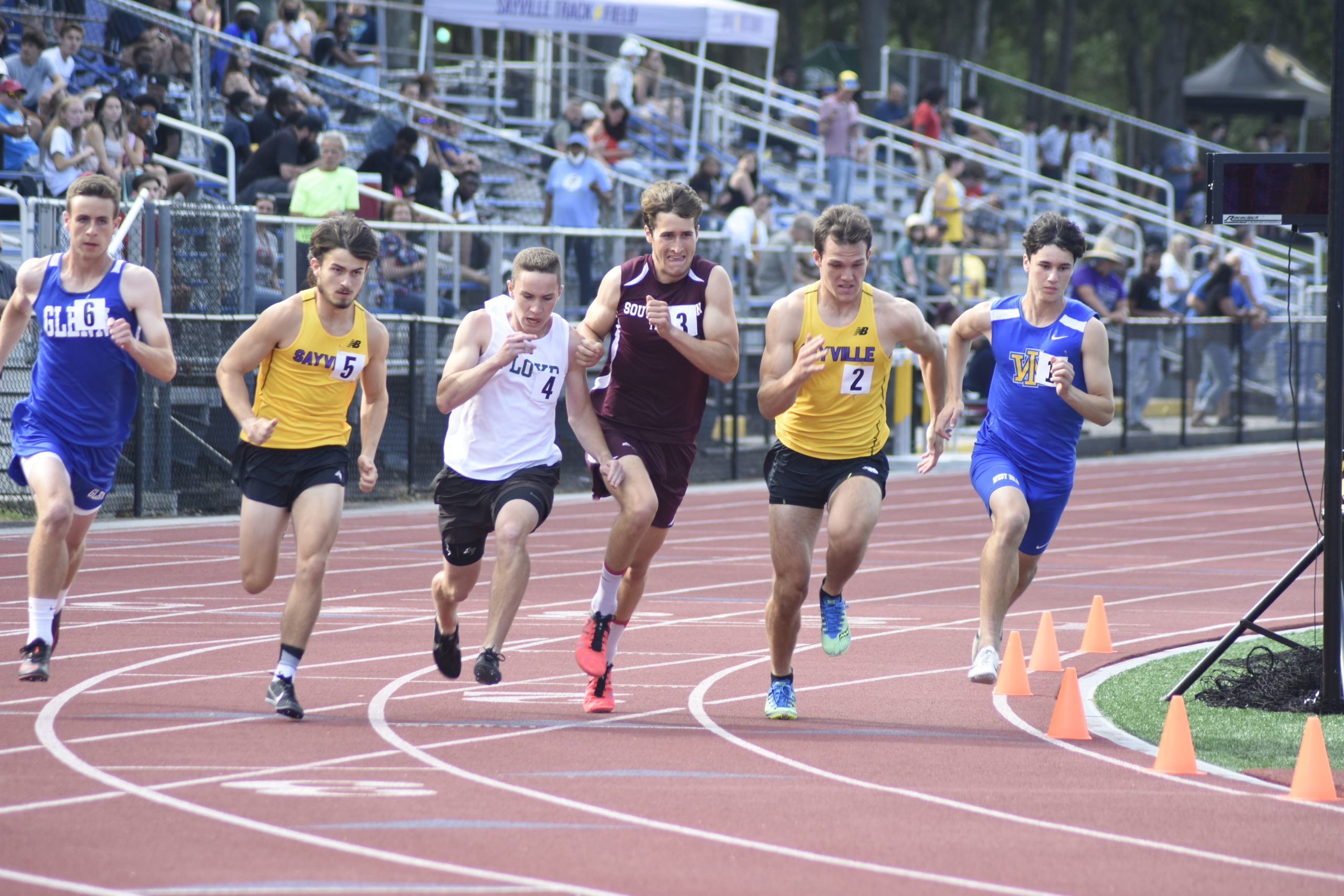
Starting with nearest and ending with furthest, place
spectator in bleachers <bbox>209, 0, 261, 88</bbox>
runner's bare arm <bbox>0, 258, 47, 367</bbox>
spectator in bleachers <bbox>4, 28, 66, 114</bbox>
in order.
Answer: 1. runner's bare arm <bbox>0, 258, 47, 367</bbox>
2. spectator in bleachers <bbox>4, 28, 66, 114</bbox>
3. spectator in bleachers <bbox>209, 0, 261, 88</bbox>

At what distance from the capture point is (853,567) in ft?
26.7

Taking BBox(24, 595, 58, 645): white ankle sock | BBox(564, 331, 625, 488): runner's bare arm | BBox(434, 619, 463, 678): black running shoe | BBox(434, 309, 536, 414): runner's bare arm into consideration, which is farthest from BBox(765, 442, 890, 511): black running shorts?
BBox(24, 595, 58, 645): white ankle sock

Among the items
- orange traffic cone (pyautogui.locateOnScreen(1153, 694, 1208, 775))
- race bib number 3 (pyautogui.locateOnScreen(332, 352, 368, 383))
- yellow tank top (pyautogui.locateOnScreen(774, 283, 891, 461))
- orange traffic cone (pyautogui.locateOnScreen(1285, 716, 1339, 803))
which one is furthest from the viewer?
yellow tank top (pyautogui.locateOnScreen(774, 283, 891, 461))

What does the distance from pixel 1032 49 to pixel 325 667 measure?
40873 millimetres

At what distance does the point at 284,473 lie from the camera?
7.87m

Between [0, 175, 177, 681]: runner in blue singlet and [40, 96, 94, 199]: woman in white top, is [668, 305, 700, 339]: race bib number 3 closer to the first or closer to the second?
[0, 175, 177, 681]: runner in blue singlet

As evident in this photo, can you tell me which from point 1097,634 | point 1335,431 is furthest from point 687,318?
point 1097,634

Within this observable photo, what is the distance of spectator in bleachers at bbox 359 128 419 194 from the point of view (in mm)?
20219

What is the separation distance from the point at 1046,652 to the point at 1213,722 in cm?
161

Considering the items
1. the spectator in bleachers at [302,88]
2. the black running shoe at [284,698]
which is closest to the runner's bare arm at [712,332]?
the black running shoe at [284,698]

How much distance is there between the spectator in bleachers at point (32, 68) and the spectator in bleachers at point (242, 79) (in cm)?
229

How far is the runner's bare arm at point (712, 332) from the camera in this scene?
7758mm

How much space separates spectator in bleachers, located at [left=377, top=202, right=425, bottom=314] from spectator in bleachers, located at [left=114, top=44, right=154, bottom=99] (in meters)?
4.06

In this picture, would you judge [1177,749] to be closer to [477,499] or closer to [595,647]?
[595,647]
